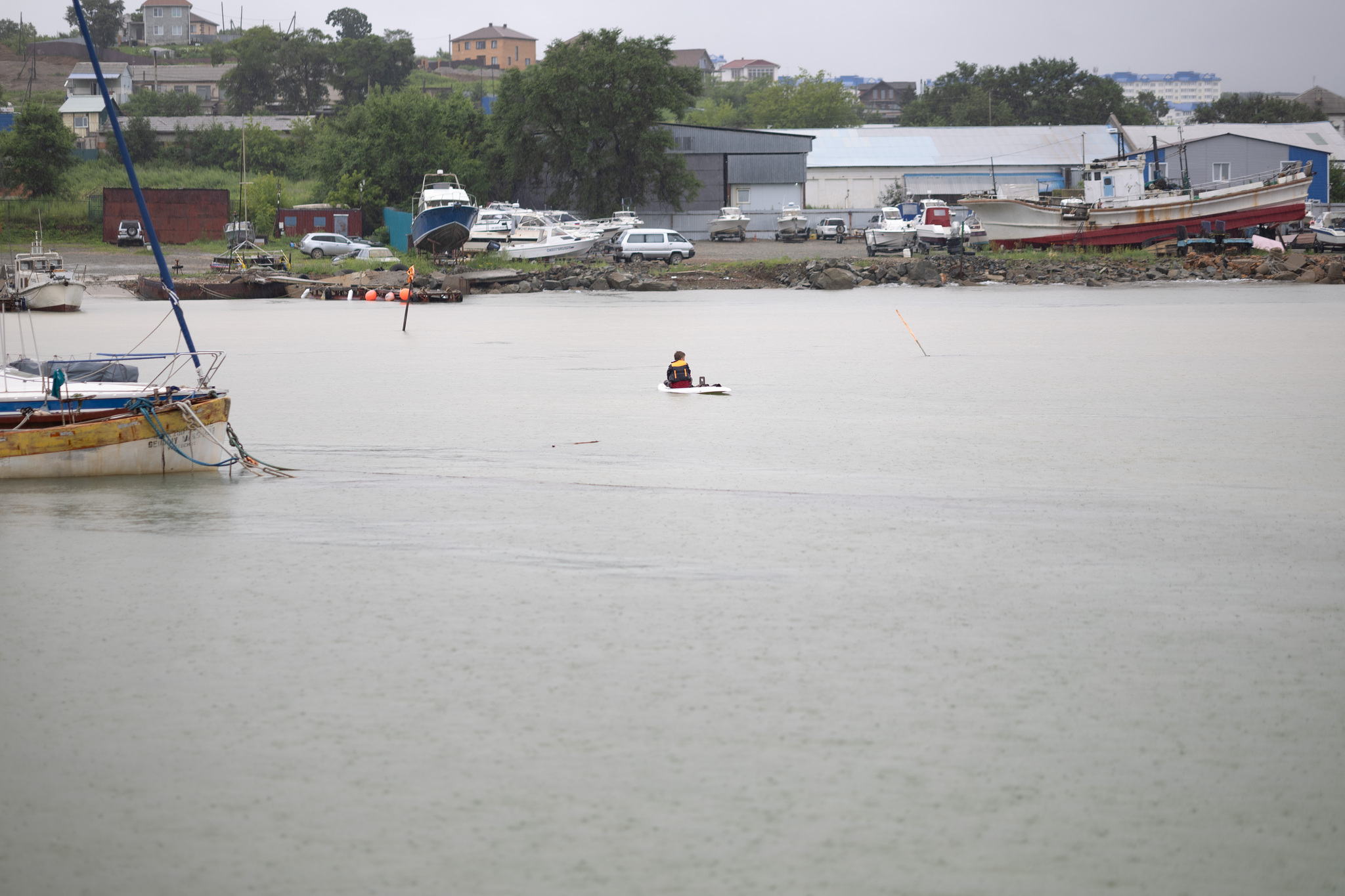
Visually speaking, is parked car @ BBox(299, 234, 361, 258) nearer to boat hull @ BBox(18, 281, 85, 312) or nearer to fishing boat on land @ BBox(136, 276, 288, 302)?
fishing boat on land @ BBox(136, 276, 288, 302)

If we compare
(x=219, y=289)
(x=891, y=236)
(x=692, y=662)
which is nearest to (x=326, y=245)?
(x=219, y=289)

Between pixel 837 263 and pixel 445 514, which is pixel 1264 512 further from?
pixel 837 263

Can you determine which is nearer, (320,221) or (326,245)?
A: (326,245)

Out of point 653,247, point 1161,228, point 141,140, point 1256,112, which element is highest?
point 1256,112

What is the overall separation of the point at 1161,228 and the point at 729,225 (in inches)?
836

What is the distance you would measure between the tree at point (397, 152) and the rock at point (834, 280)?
23491 millimetres

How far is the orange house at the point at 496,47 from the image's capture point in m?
180

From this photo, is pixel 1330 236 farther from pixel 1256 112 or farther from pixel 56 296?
pixel 56 296

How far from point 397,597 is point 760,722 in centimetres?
372

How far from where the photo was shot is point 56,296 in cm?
4069

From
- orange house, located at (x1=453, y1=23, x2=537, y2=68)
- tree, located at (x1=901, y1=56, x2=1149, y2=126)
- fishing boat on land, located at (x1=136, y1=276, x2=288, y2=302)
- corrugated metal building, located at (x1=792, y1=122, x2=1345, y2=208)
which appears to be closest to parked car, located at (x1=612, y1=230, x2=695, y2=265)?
fishing boat on land, located at (x1=136, y1=276, x2=288, y2=302)

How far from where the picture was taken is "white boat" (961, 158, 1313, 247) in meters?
52.2

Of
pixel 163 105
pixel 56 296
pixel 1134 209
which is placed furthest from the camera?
pixel 163 105

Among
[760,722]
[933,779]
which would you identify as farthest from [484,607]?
→ [933,779]
